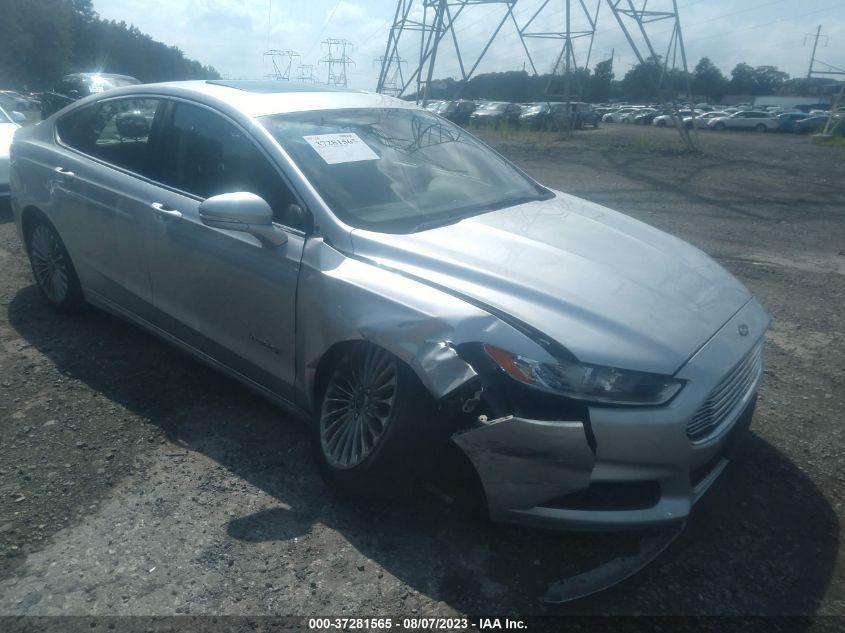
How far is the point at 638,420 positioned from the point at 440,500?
1013 mm

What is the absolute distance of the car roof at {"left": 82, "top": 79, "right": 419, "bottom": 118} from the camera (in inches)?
147

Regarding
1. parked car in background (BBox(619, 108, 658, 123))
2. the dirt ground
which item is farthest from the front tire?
parked car in background (BBox(619, 108, 658, 123))

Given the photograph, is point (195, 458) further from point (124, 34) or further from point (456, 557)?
point (124, 34)

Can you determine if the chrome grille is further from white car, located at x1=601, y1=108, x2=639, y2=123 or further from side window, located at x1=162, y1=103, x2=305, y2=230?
white car, located at x1=601, y1=108, x2=639, y2=123

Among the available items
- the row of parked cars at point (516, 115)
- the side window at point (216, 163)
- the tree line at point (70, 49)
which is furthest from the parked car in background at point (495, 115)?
the side window at point (216, 163)

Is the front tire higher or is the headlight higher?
the headlight

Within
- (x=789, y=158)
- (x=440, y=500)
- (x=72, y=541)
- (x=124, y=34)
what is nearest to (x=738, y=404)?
(x=440, y=500)

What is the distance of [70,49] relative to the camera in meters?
48.2

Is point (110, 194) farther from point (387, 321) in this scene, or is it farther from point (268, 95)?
point (387, 321)

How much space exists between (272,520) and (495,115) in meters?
31.5

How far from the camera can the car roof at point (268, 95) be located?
372 cm

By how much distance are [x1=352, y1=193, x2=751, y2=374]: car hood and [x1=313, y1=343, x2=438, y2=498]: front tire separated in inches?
16.3

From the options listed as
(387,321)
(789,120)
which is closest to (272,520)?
(387,321)

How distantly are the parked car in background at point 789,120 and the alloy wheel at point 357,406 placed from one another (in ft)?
145
